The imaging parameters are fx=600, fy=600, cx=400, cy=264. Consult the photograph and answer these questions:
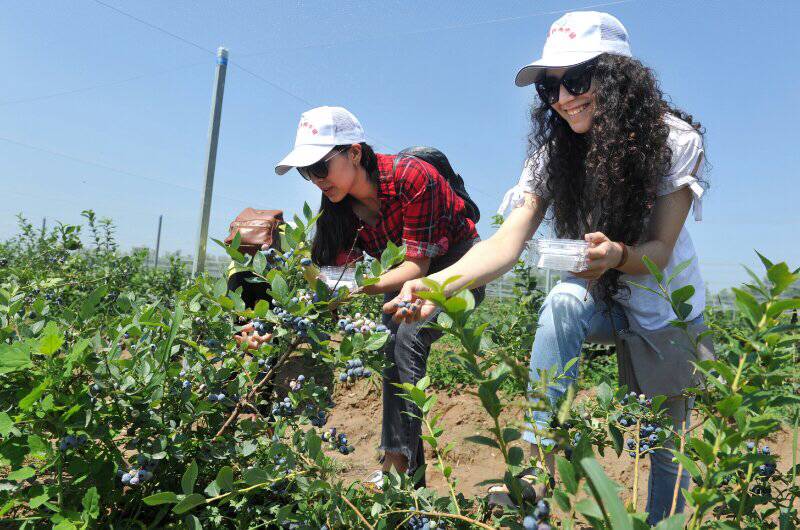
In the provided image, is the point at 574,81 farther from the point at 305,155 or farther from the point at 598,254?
the point at 305,155

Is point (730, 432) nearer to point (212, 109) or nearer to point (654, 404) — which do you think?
point (654, 404)

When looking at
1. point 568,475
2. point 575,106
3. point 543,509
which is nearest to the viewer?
point 568,475

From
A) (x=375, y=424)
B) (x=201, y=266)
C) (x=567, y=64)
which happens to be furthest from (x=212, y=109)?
(x=567, y=64)

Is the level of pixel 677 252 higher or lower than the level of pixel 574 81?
lower

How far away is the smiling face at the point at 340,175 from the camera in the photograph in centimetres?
206

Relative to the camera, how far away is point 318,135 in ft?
6.66

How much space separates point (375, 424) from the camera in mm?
4078

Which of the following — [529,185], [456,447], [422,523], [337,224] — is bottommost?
[456,447]

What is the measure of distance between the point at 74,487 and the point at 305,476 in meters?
→ 0.40

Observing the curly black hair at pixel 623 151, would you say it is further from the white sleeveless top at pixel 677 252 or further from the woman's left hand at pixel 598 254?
the woman's left hand at pixel 598 254

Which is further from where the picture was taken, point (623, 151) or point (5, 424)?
point (623, 151)

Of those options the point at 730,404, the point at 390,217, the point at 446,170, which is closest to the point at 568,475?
the point at 730,404

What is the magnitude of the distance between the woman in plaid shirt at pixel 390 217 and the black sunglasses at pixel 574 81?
53cm

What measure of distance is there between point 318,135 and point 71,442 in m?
1.30
